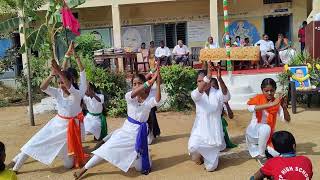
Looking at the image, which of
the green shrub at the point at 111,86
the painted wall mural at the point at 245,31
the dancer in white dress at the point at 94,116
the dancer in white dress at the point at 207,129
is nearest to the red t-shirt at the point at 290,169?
the dancer in white dress at the point at 207,129

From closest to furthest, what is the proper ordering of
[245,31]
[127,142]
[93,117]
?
[127,142]
[93,117]
[245,31]

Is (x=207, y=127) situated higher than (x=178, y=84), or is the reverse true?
(x=178, y=84)

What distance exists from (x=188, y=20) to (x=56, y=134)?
1384cm

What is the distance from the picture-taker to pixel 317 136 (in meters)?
7.65

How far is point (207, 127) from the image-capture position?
243 inches

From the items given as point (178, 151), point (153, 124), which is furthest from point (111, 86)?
point (178, 151)

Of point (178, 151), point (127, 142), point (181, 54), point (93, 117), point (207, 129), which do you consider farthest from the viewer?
point (181, 54)

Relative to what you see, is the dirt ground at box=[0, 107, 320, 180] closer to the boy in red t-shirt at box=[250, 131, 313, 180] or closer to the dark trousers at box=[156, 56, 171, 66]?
the boy in red t-shirt at box=[250, 131, 313, 180]

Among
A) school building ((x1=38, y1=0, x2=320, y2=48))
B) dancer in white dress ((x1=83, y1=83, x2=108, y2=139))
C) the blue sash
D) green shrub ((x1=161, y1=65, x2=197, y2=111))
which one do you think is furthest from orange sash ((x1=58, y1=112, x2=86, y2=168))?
school building ((x1=38, y1=0, x2=320, y2=48))

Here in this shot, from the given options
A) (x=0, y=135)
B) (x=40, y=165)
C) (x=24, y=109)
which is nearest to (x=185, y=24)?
(x=24, y=109)

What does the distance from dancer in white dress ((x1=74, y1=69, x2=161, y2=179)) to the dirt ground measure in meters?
0.23

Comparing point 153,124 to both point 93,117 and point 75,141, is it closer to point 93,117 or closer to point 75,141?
point 93,117

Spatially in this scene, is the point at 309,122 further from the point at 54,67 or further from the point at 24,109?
the point at 24,109

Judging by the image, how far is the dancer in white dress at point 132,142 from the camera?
5.86 metres
